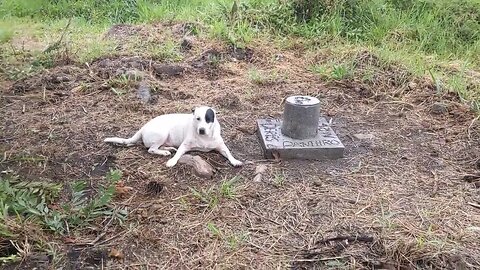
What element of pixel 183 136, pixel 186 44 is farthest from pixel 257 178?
pixel 186 44

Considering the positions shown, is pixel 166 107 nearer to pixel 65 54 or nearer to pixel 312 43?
pixel 65 54

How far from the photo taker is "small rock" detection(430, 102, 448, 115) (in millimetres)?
3664

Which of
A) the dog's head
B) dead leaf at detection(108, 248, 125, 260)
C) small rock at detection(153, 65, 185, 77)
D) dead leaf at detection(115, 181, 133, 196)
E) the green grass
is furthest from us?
the green grass

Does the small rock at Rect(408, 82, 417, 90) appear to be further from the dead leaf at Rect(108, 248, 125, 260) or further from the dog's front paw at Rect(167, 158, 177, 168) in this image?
the dead leaf at Rect(108, 248, 125, 260)

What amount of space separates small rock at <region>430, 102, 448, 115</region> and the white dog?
1719mm

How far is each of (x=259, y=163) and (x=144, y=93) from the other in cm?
141

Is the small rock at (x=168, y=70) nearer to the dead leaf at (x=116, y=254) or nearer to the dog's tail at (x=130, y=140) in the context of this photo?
the dog's tail at (x=130, y=140)

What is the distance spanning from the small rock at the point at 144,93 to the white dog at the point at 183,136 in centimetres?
81

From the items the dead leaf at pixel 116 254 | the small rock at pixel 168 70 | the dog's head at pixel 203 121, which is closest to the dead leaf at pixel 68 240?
the dead leaf at pixel 116 254

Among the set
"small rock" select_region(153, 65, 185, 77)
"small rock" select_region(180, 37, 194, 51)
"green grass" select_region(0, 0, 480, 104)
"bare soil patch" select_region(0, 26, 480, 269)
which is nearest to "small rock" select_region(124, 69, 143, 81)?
"bare soil patch" select_region(0, 26, 480, 269)

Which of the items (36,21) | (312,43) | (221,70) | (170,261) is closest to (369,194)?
(170,261)

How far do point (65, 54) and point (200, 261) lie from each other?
10.3 feet

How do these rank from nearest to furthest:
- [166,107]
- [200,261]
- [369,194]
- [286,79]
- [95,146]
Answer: [200,261] → [369,194] → [95,146] → [166,107] → [286,79]

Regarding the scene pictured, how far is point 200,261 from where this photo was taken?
2.07 metres
